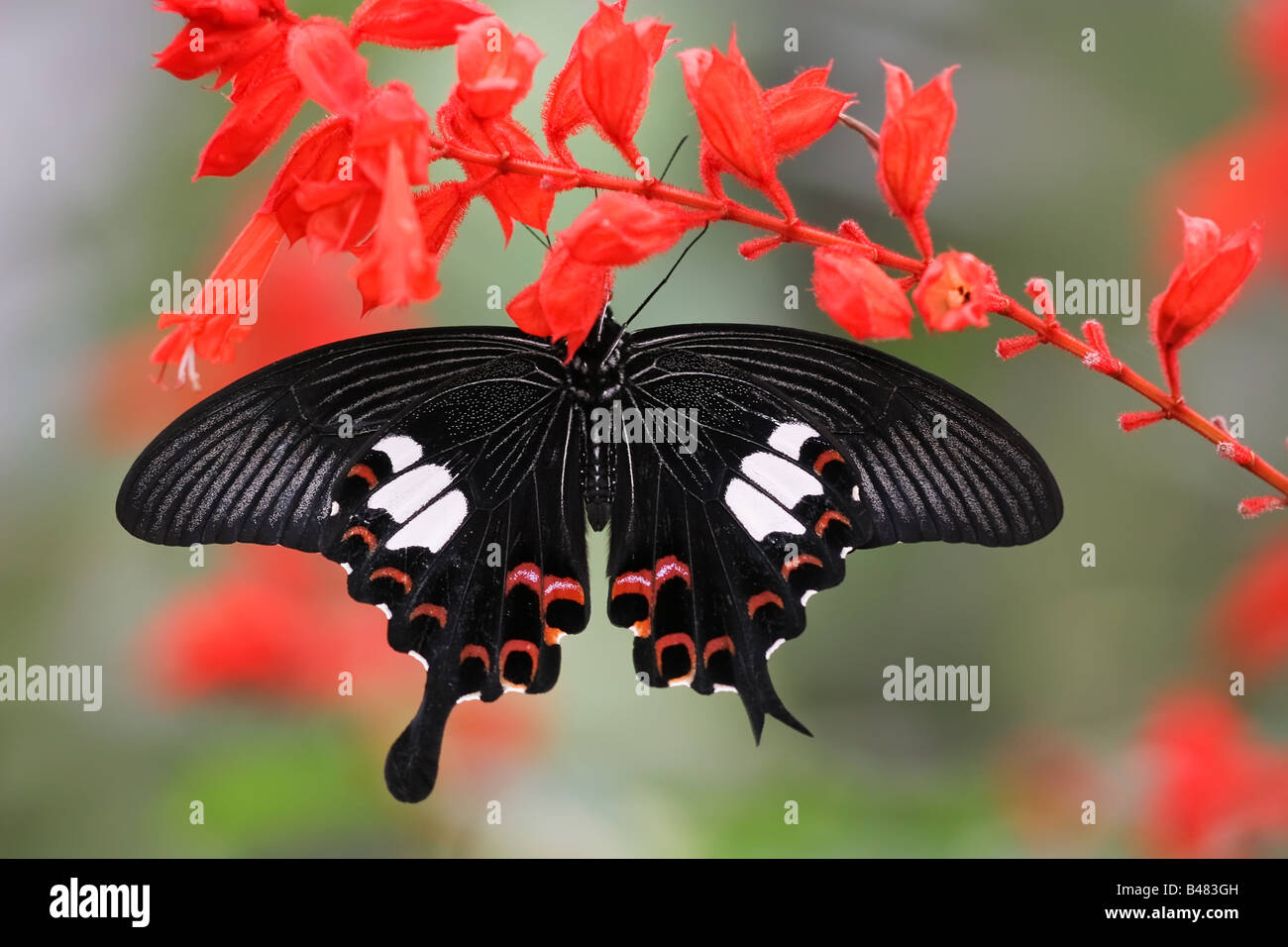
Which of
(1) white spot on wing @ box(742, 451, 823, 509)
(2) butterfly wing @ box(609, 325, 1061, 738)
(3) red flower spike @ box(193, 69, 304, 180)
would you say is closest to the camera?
(3) red flower spike @ box(193, 69, 304, 180)

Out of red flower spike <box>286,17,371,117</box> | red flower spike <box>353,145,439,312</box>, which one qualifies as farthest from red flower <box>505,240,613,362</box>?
red flower spike <box>286,17,371,117</box>

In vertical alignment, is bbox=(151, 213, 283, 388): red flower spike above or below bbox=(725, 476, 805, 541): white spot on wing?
above

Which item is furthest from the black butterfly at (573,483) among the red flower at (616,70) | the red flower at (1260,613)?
the red flower at (1260,613)

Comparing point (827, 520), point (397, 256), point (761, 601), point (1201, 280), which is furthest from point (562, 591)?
point (1201, 280)

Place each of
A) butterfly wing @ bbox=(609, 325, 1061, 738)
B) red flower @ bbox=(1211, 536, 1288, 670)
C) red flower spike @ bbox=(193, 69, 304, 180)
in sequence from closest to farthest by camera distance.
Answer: red flower spike @ bbox=(193, 69, 304, 180), butterfly wing @ bbox=(609, 325, 1061, 738), red flower @ bbox=(1211, 536, 1288, 670)

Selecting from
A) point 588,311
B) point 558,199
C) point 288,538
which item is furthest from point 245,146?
point 558,199

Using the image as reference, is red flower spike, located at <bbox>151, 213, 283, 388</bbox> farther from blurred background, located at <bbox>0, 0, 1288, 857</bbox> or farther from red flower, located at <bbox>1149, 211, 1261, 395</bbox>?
blurred background, located at <bbox>0, 0, 1288, 857</bbox>
